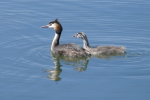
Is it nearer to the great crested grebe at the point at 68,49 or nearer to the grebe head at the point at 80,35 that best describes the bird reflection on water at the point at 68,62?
the great crested grebe at the point at 68,49

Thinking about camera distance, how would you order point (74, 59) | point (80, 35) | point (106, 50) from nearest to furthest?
point (74, 59) < point (106, 50) < point (80, 35)

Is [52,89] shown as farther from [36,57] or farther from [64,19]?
[64,19]

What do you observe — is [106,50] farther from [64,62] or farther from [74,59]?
[64,62]

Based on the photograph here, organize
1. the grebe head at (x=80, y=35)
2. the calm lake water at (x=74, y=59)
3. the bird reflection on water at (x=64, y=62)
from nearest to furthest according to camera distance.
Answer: the calm lake water at (x=74, y=59) → the bird reflection on water at (x=64, y=62) → the grebe head at (x=80, y=35)

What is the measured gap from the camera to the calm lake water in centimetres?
1099

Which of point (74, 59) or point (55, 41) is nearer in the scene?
point (74, 59)

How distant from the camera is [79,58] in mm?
13570

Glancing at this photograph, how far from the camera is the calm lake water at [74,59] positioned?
1099cm

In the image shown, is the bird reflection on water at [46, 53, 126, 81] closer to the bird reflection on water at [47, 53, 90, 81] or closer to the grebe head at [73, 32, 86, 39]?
the bird reflection on water at [47, 53, 90, 81]

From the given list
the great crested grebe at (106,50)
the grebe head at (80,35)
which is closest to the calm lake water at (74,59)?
the great crested grebe at (106,50)

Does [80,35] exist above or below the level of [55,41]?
above

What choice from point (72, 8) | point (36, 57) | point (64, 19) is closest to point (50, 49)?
point (36, 57)

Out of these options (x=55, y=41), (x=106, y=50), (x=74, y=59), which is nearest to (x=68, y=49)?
(x=74, y=59)

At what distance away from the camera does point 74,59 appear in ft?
44.3
